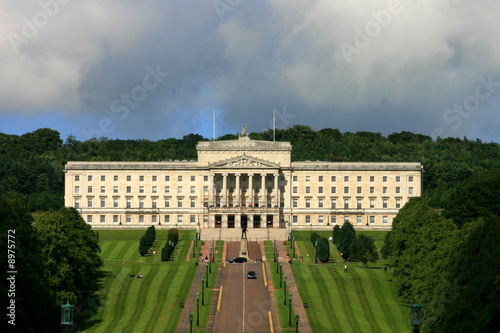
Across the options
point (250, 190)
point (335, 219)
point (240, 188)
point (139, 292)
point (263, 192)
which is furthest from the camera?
point (335, 219)

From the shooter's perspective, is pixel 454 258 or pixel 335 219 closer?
pixel 454 258

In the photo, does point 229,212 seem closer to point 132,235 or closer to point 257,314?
point 132,235

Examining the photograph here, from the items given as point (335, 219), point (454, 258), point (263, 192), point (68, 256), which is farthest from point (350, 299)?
point (335, 219)

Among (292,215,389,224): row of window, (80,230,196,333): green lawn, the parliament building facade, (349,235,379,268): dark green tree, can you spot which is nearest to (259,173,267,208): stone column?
the parliament building facade

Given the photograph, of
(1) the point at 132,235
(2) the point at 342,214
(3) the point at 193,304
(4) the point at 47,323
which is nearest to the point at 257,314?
(3) the point at 193,304

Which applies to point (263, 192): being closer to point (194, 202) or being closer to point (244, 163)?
point (244, 163)
